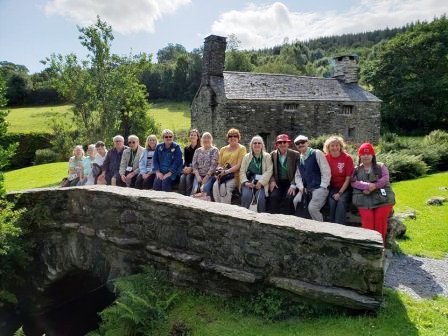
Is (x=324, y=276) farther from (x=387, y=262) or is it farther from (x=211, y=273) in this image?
(x=387, y=262)

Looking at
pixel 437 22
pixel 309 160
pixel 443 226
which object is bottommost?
pixel 443 226

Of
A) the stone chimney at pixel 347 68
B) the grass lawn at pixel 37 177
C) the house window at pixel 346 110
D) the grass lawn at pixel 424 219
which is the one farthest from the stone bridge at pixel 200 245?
the stone chimney at pixel 347 68

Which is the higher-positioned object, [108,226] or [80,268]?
[108,226]

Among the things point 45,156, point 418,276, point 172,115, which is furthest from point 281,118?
point 172,115

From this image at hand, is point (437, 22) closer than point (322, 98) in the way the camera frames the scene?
No

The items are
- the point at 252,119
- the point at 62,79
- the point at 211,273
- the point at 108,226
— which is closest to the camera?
the point at 211,273

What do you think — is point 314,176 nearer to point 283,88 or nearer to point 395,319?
point 395,319

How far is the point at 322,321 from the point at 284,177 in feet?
9.86

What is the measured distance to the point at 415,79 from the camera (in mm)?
39781

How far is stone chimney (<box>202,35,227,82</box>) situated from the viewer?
24.8 m

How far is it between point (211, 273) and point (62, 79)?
19.8 m

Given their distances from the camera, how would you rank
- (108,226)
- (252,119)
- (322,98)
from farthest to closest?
(322,98), (252,119), (108,226)

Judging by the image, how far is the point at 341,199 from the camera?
6414mm

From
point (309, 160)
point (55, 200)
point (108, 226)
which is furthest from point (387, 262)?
point (55, 200)
